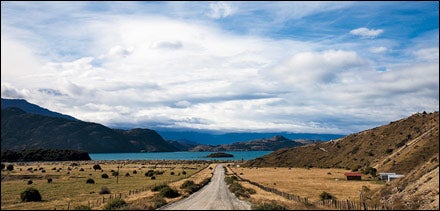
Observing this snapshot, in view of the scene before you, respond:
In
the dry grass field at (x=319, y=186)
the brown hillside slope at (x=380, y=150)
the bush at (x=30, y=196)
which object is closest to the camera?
the bush at (x=30, y=196)

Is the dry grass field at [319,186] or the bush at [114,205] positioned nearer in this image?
the bush at [114,205]

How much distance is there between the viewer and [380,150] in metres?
151

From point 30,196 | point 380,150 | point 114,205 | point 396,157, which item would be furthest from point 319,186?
point 380,150

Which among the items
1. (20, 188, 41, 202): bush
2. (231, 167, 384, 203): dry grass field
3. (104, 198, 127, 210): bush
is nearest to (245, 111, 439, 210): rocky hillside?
(231, 167, 384, 203): dry grass field

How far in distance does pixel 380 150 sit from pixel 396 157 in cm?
3186

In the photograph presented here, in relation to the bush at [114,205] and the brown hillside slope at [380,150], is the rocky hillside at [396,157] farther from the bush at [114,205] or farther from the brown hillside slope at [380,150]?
the bush at [114,205]

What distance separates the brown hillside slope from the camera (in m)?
109

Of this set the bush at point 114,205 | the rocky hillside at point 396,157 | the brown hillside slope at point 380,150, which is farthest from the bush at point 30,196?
the brown hillside slope at point 380,150

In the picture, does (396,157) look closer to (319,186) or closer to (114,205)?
(319,186)

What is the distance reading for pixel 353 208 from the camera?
46.1m

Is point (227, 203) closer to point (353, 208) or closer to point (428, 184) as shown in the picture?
point (353, 208)

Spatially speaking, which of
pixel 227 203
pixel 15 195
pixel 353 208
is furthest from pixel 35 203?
pixel 353 208

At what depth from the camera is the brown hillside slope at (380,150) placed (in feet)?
356

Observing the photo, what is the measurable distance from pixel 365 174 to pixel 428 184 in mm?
69789
